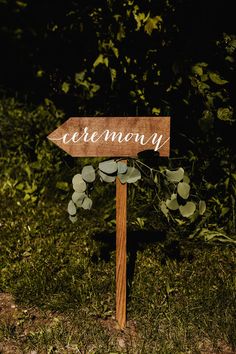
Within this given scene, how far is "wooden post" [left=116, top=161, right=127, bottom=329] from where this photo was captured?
7.73 ft

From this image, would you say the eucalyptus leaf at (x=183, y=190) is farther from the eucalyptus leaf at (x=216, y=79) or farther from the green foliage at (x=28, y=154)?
the green foliage at (x=28, y=154)

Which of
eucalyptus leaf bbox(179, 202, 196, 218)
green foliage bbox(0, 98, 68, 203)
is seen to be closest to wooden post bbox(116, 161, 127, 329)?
eucalyptus leaf bbox(179, 202, 196, 218)

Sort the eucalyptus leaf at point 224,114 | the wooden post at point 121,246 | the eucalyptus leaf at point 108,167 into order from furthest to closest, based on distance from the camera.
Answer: the eucalyptus leaf at point 224,114 < the wooden post at point 121,246 < the eucalyptus leaf at point 108,167

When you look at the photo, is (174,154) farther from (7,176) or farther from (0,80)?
(0,80)

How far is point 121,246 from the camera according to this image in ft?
7.90

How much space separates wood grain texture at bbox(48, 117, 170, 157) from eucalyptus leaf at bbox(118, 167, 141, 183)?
0.08m

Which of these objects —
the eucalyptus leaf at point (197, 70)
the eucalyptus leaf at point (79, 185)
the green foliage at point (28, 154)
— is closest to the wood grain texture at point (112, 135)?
the eucalyptus leaf at point (79, 185)

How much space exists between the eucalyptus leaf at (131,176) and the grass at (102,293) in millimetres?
751

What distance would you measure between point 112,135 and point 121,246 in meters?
0.54

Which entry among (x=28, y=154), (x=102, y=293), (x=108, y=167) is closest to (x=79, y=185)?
(x=108, y=167)

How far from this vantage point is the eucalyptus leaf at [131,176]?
2.27 meters

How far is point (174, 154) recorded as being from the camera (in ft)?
11.3

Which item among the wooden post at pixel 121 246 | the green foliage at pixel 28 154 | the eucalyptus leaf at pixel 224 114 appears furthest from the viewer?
the green foliage at pixel 28 154

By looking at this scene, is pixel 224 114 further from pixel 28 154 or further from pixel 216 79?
pixel 28 154
